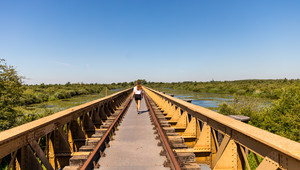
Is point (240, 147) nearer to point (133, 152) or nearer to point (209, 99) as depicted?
point (133, 152)

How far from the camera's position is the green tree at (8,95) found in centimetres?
923

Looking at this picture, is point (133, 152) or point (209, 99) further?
point (209, 99)

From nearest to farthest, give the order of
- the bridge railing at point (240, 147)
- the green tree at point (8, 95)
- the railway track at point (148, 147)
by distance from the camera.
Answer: the bridge railing at point (240, 147) → the railway track at point (148, 147) → the green tree at point (8, 95)

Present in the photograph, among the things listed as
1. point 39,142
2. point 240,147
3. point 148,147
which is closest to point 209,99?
point 148,147

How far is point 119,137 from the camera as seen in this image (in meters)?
5.75

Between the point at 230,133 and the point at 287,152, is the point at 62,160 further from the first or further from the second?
the point at 287,152

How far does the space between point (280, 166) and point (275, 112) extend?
1015 cm

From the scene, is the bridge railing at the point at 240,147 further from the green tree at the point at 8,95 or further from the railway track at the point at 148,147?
the green tree at the point at 8,95

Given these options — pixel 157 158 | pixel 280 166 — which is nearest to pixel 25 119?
pixel 157 158

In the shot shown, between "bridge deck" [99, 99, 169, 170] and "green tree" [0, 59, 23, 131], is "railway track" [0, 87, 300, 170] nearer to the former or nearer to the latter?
"bridge deck" [99, 99, 169, 170]

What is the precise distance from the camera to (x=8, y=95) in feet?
32.6

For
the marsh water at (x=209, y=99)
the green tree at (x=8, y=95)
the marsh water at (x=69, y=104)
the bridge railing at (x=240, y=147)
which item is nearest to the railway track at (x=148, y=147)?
the bridge railing at (x=240, y=147)

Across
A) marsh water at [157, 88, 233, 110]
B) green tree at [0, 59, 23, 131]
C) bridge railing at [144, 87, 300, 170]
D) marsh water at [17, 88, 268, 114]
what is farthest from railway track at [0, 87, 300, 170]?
marsh water at [157, 88, 233, 110]

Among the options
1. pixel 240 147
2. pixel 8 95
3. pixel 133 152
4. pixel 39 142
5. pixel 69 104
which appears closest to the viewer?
pixel 240 147
